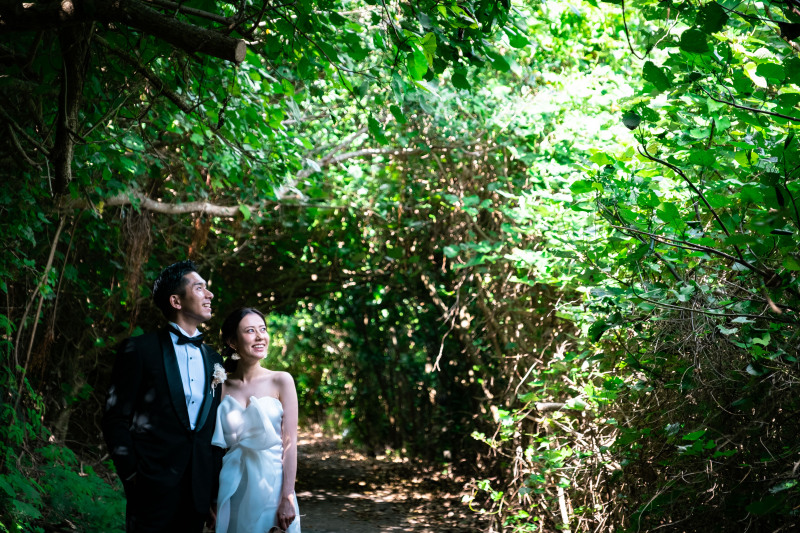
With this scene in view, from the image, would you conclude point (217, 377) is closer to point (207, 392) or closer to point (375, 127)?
point (207, 392)

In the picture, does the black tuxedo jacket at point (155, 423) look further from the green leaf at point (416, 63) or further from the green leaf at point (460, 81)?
the green leaf at point (460, 81)

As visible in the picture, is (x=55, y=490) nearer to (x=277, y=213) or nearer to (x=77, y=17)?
(x=77, y=17)

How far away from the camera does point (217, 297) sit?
33.7ft

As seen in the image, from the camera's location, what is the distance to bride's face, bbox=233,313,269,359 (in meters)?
3.52

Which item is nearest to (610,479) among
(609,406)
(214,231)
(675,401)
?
(609,406)

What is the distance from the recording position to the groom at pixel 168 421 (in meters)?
3.01

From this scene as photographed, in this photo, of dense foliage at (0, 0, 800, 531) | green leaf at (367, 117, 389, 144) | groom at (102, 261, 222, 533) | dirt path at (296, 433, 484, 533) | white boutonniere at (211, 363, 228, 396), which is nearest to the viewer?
groom at (102, 261, 222, 533)

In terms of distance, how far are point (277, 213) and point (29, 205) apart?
468cm

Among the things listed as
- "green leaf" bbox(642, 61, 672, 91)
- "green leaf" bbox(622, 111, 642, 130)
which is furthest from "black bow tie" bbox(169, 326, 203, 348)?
"green leaf" bbox(642, 61, 672, 91)

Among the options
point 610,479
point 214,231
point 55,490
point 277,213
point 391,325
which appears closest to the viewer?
point 610,479

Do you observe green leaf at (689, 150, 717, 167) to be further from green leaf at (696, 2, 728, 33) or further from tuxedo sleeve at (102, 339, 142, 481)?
tuxedo sleeve at (102, 339, 142, 481)

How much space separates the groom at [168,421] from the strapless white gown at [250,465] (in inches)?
2.9

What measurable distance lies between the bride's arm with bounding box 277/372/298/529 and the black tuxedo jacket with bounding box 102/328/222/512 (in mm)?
341

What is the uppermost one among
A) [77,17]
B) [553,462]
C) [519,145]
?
[519,145]
